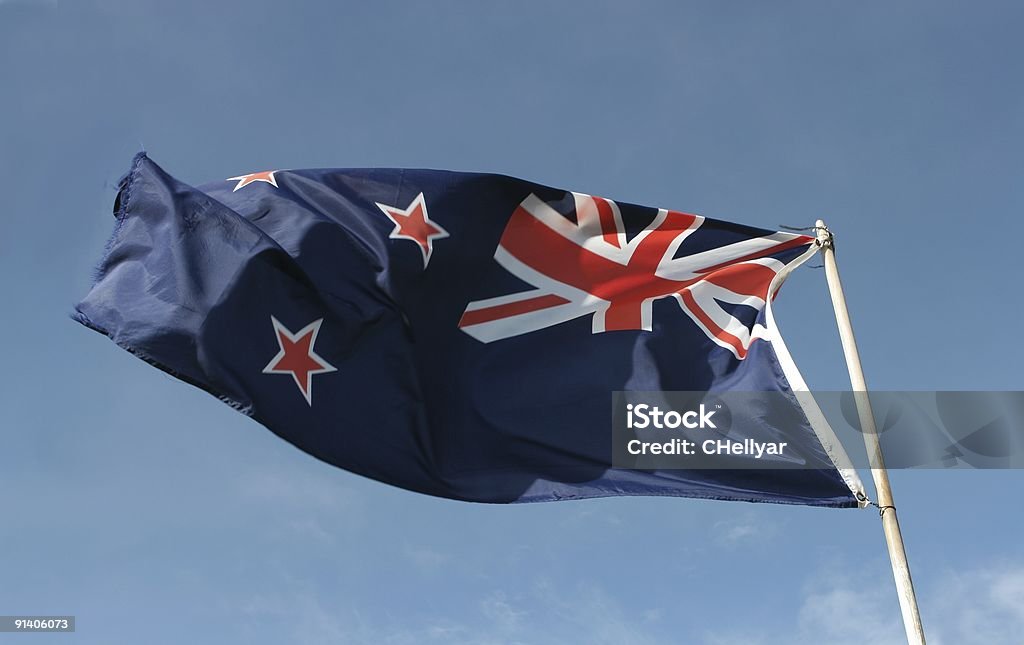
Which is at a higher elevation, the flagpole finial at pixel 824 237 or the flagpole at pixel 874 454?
the flagpole finial at pixel 824 237

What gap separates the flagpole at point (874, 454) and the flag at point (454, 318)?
16.8 inches

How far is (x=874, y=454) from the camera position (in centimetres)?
1049

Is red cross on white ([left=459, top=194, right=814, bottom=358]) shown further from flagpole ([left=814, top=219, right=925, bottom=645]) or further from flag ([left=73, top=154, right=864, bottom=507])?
flagpole ([left=814, top=219, right=925, bottom=645])

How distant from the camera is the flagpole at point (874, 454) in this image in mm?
9484

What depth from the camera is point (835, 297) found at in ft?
38.6

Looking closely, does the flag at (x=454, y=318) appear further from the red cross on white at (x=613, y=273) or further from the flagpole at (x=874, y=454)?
the flagpole at (x=874, y=454)

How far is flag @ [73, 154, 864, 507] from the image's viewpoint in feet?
37.1

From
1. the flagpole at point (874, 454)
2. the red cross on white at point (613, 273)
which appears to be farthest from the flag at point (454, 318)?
the flagpole at point (874, 454)

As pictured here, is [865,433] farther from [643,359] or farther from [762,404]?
[643,359]

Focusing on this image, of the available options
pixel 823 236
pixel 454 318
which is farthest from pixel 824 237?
pixel 454 318

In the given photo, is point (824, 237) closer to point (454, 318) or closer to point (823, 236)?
point (823, 236)

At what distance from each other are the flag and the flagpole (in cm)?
43

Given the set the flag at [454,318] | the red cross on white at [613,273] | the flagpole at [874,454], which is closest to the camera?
the flagpole at [874,454]

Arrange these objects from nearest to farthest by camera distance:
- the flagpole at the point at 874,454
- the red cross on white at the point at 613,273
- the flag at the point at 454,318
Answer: the flagpole at the point at 874,454, the flag at the point at 454,318, the red cross on white at the point at 613,273
